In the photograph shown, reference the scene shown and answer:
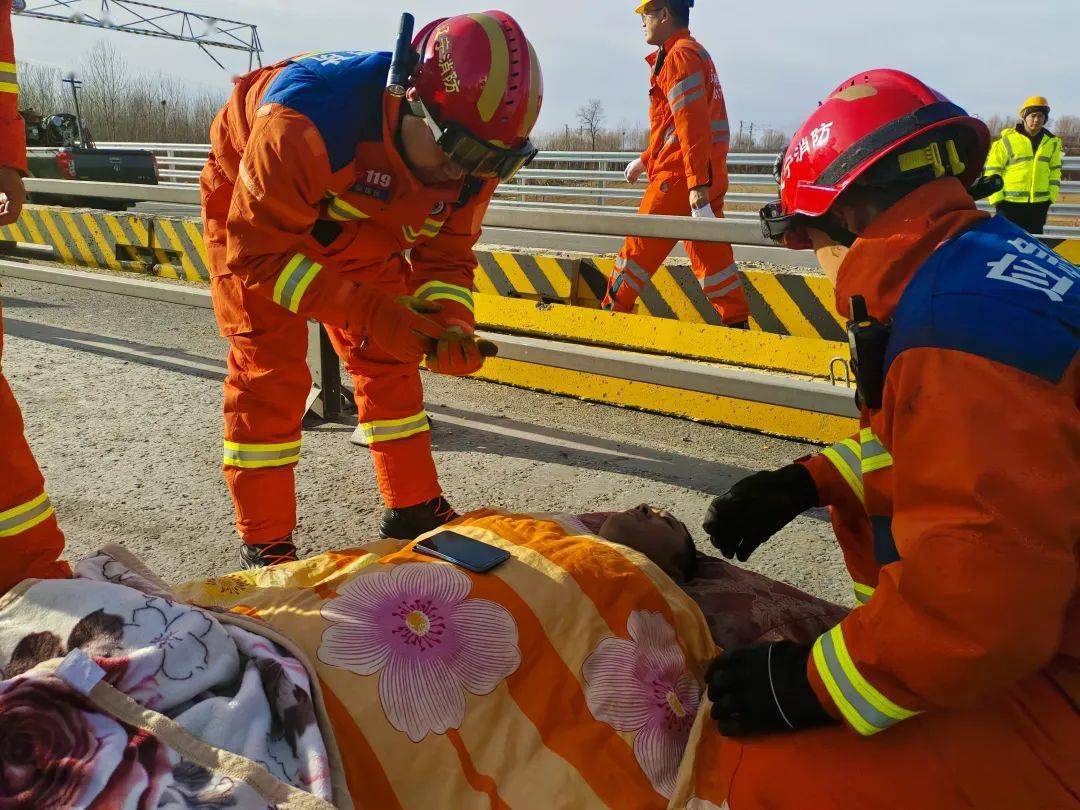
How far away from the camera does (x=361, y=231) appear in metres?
2.66

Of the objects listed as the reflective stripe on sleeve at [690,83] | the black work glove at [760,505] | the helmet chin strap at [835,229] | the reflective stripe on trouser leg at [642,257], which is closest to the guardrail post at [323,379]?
the reflective stripe on trouser leg at [642,257]

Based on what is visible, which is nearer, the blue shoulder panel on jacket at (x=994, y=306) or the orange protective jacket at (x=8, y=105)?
the blue shoulder panel on jacket at (x=994, y=306)

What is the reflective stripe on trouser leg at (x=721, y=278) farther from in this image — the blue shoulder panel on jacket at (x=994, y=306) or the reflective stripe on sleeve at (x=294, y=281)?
the blue shoulder panel on jacket at (x=994, y=306)

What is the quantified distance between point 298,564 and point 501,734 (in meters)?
0.65

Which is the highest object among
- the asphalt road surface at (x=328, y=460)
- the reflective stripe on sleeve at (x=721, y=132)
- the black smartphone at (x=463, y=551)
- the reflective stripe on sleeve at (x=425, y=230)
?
the reflective stripe on sleeve at (x=721, y=132)

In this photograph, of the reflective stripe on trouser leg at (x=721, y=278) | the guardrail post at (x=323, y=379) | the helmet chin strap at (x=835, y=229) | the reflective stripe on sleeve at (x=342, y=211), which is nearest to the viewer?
the helmet chin strap at (x=835, y=229)

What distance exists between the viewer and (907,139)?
4.54 ft

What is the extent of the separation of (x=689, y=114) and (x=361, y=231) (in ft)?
9.40

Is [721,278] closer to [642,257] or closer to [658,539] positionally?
[642,257]

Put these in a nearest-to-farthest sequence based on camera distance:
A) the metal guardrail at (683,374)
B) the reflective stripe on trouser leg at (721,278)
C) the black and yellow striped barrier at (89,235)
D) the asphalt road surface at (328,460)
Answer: the asphalt road surface at (328,460), the metal guardrail at (683,374), the reflective stripe on trouser leg at (721,278), the black and yellow striped barrier at (89,235)

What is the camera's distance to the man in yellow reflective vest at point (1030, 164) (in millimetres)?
8312

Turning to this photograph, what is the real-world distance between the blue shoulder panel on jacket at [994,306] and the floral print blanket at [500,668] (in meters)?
0.79

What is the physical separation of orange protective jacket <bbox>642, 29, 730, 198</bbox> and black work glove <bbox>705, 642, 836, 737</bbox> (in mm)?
3929

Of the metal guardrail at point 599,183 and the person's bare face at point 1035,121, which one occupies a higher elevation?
the person's bare face at point 1035,121
